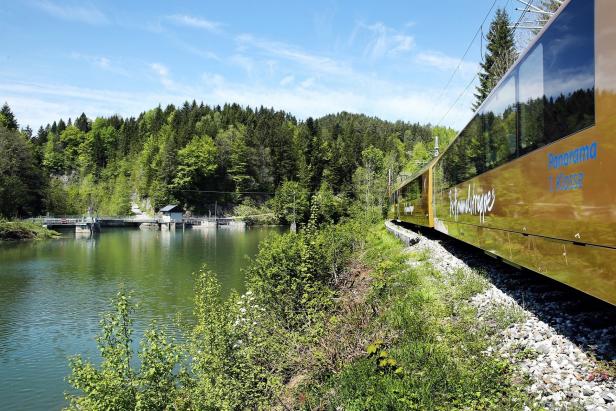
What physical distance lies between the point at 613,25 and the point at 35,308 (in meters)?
28.2

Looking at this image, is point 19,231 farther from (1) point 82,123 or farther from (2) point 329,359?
(1) point 82,123

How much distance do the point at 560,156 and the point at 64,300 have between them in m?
28.1

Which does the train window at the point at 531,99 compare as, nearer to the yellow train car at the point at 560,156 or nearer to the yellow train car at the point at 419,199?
the yellow train car at the point at 560,156

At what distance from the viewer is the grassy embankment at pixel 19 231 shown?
68.9 meters

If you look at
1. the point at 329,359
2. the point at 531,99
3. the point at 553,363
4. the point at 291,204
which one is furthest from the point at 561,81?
the point at 291,204

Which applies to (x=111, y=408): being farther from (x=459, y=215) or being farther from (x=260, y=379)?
(x=459, y=215)

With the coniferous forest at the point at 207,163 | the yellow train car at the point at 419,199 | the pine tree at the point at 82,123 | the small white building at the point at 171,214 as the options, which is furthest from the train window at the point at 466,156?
the pine tree at the point at 82,123

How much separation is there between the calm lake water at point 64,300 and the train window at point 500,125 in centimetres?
920

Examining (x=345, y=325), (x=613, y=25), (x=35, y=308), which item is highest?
(x=613, y=25)

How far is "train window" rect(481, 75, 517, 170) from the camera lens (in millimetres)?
9547

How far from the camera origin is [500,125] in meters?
10.6

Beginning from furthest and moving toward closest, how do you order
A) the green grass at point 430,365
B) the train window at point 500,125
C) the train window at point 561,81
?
the train window at point 500,125
the green grass at point 430,365
the train window at point 561,81

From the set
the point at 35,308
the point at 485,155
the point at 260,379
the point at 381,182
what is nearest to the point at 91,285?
the point at 35,308

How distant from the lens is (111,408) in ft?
28.6
